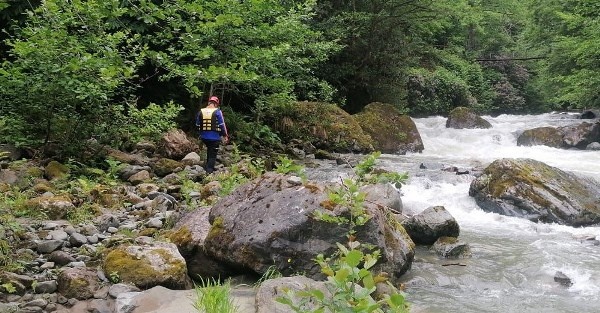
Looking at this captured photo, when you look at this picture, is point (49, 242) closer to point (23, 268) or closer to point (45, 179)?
point (23, 268)

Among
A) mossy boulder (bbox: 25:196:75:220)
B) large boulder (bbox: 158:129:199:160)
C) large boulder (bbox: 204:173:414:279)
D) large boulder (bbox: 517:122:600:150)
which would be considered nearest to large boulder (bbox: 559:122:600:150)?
large boulder (bbox: 517:122:600:150)

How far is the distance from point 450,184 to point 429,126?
11.2 metres

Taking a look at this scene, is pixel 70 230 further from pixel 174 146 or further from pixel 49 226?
pixel 174 146

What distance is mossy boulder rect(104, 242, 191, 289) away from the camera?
4512mm

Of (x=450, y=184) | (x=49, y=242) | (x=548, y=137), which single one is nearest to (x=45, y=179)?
(x=49, y=242)

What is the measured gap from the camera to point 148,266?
459cm

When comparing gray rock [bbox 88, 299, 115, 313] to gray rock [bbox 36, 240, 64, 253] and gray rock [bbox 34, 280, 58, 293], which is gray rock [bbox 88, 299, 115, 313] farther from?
gray rock [bbox 36, 240, 64, 253]

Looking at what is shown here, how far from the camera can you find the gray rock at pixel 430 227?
7281 mm

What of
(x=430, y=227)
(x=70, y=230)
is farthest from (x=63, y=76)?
(x=430, y=227)

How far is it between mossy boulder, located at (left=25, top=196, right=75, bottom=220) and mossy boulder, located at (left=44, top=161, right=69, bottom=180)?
150 cm

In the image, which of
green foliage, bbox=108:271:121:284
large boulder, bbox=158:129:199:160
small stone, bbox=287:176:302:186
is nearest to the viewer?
green foliage, bbox=108:271:121:284

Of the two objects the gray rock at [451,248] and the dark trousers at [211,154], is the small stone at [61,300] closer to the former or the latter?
the gray rock at [451,248]

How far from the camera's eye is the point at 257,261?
5035 mm

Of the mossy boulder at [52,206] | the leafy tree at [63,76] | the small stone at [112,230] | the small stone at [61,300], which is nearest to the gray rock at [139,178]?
the leafy tree at [63,76]
